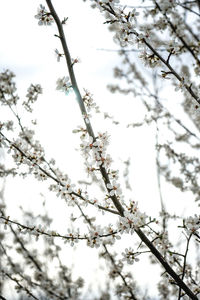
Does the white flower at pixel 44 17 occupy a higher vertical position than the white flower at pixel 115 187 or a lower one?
higher

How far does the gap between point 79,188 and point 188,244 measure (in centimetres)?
126

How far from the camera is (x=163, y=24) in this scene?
335cm

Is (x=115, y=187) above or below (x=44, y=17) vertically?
below

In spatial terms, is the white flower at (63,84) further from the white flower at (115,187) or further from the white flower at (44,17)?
the white flower at (115,187)

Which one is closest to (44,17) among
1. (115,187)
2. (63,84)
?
(63,84)

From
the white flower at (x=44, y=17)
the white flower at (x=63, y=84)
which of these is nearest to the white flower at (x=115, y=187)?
the white flower at (x=63, y=84)

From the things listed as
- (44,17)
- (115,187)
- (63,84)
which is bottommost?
(115,187)

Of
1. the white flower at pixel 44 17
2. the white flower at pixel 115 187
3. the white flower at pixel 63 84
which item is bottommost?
the white flower at pixel 115 187

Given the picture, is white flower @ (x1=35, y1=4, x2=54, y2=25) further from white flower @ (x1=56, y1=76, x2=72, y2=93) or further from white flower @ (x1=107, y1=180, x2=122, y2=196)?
white flower @ (x1=107, y1=180, x2=122, y2=196)

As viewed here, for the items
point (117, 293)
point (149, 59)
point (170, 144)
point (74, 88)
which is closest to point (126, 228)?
point (74, 88)

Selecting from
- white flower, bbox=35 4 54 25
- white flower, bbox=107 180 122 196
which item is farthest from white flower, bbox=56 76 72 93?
white flower, bbox=107 180 122 196

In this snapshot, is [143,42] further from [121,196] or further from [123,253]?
[123,253]

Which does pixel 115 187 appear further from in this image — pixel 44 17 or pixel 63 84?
pixel 44 17

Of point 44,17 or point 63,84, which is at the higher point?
point 44,17
